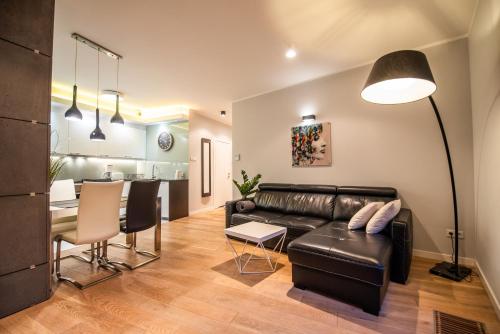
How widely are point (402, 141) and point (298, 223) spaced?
5.96 ft

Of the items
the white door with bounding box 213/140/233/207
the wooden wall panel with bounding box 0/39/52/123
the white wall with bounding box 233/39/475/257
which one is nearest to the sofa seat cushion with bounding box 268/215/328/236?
the white wall with bounding box 233/39/475/257

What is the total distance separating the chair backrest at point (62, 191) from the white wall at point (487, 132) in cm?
456

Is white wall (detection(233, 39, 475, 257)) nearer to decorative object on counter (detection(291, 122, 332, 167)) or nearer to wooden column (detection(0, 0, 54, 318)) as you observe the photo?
decorative object on counter (detection(291, 122, 332, 167))

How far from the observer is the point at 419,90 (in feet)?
6.59

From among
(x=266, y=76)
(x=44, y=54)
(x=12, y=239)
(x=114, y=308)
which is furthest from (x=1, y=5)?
(x=266, y=76)

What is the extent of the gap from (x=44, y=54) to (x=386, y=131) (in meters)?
3.97

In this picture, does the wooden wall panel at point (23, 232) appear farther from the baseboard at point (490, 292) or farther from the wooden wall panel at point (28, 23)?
the baseboard at point (490, 292)

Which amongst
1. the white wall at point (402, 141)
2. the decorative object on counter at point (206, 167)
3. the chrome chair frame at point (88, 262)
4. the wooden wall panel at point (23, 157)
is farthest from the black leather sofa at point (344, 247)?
the decorative object on counter at point (206, 167)

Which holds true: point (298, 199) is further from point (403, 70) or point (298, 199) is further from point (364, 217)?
point (403, 70)

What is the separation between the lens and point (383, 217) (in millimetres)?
2367

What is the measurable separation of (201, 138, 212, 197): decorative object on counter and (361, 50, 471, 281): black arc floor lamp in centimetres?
473

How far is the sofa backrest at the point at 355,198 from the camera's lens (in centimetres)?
298

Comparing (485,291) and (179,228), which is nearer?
(485,291)

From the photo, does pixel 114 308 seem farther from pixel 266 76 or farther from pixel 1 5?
pixel 266 76
